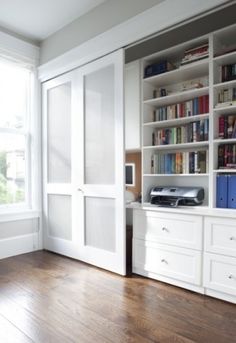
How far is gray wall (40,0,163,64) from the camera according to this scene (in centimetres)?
266

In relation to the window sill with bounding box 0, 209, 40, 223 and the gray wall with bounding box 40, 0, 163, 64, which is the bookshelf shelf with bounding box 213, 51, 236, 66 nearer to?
the gray wall with bounding box 40, 0, 163, 64

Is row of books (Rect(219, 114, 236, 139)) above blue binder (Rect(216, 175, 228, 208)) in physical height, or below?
above

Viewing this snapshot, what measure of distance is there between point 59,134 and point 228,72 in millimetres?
2089

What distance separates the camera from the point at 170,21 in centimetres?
239

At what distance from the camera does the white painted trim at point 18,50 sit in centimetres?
335

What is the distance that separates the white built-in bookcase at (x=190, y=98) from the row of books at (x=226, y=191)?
0.13 feet

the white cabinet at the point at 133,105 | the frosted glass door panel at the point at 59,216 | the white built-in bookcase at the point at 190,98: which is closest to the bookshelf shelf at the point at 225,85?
the white built-in bookcase at the point at 190,98

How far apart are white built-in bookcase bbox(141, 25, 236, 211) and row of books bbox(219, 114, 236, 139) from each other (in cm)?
5

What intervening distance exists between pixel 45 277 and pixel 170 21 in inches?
106

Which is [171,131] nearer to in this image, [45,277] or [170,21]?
[170,21]

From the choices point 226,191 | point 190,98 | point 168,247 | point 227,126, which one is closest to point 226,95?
point 227,126

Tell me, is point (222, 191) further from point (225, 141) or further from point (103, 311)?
point (103, 311)

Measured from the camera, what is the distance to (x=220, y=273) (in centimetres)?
223

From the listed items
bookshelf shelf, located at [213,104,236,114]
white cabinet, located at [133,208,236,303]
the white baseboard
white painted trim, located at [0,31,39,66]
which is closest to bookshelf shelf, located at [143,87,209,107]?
bookshelf shelf, located at [213,104,236,114]
